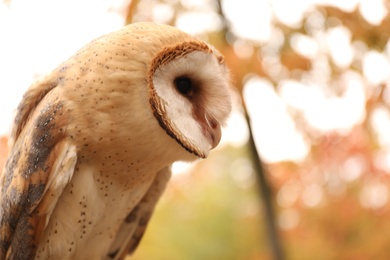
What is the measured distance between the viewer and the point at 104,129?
0.86m

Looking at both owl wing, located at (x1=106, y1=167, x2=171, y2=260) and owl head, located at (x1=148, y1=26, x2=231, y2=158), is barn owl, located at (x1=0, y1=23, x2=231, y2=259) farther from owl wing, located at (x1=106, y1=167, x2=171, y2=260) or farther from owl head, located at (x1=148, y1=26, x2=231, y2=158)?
owl wing, located at (x1=106, y1=167, x2=171, y2=260)

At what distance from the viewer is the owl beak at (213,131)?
0.91 meters

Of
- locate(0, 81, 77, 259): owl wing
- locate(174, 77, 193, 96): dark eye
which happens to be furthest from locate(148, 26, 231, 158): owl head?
locate(0, 81, 77, 259): owl wing

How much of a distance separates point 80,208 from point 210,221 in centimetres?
315

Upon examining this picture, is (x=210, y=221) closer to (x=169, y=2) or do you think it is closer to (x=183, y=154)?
(x=169, y=2)

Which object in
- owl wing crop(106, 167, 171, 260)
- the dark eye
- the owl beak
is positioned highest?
the dark eye

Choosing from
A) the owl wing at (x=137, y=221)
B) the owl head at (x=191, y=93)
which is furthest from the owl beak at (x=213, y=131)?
the owl wing at (x=137, y=221)

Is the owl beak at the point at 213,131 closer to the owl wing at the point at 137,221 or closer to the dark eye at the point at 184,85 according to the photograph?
the dark eye at the point at 184,85

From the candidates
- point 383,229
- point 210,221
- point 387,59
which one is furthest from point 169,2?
point 210,221

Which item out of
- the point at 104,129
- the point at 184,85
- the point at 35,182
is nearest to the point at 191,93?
the point at 184,85

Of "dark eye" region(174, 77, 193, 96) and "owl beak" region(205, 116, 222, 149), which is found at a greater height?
"dark eye" region(174, 77, 193, 96)

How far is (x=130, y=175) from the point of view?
0.93 m

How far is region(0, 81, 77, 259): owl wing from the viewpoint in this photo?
33.8 inches

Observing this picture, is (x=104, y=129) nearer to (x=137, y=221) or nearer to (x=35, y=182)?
(x=35, y=182)
